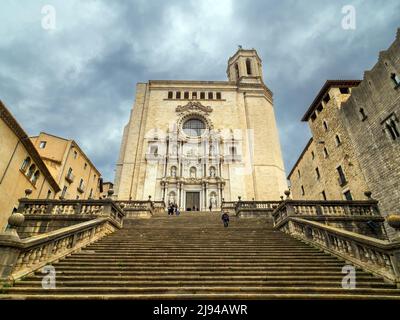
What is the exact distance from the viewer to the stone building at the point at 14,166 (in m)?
15.0

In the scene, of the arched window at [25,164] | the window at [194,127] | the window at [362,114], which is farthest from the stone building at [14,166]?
the window at [362,114]

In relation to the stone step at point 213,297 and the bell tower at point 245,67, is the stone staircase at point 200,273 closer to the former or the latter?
the stone step at point 213,297

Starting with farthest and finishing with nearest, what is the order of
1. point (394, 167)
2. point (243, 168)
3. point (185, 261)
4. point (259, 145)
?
point (259, 145) → point (243, 168) → point (394, 167) → point (185, 261)

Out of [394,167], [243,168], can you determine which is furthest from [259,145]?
[394,167]

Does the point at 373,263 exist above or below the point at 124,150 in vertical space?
below

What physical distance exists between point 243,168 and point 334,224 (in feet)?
55.8

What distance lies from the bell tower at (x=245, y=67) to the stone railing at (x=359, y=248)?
3047cm

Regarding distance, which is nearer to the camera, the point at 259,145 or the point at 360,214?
the point at 360,214

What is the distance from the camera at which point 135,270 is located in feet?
18.8

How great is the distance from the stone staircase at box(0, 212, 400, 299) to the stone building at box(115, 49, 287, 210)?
16.6 m

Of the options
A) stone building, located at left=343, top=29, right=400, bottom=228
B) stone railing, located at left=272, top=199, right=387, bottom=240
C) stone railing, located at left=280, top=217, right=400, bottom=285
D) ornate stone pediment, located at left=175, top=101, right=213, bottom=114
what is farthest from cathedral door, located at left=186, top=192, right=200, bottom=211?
stone railing, located at left=280, top=217, right=400, bottom=285

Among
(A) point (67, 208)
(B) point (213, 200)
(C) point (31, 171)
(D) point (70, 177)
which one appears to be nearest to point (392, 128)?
(B) point (213, 200)

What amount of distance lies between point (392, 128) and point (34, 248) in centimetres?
1979
